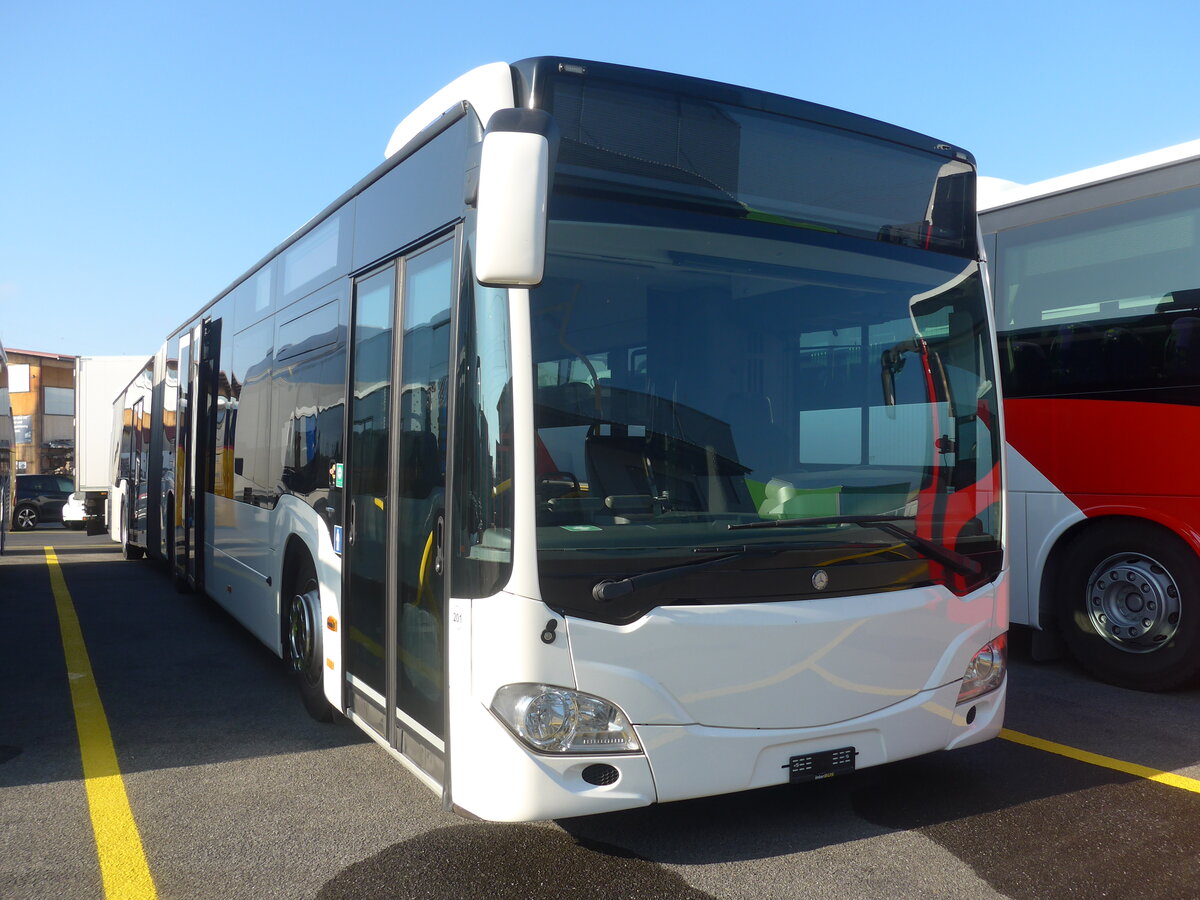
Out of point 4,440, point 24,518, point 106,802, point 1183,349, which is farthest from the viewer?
point 24,518

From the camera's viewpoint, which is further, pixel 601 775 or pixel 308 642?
pixel 308 642

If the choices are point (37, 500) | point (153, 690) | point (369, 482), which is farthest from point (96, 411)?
point (369, 482)

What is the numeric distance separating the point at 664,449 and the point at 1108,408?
418cm

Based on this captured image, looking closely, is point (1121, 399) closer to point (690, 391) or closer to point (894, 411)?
point (894, 411)

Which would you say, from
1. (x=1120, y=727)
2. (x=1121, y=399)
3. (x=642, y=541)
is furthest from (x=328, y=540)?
(x=1121, y=399)

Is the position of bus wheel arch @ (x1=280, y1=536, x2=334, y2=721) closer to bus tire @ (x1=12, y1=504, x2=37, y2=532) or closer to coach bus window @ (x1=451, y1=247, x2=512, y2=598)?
coach bus window @ (x1=451, y1=247, x2=512, y2=598)

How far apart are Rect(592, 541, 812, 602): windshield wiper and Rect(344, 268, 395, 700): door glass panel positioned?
1.34 metres

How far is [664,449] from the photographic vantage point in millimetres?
3471

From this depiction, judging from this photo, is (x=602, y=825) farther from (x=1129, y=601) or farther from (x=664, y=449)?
(x=1129, y=601)

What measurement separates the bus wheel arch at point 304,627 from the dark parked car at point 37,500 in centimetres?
2592

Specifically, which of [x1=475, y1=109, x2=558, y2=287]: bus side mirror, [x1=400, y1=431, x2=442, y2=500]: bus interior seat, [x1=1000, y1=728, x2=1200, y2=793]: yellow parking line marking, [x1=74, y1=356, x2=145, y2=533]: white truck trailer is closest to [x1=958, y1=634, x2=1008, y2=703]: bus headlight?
[x1=1000, y1=728, x2=1200, y2=793]: yellow parking line marking

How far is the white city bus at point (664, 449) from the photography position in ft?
10.7

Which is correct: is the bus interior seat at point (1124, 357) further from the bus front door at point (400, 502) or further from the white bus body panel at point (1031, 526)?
Answer: the bus front door at point (400, 502)

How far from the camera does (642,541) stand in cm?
335
